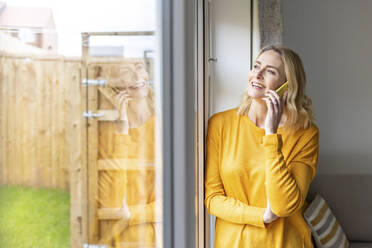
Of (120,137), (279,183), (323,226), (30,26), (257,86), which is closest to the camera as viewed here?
(30,26)

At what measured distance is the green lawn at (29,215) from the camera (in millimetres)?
414

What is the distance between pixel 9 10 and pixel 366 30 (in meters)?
2.63

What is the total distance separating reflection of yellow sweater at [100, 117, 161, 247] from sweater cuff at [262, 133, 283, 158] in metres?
0.69

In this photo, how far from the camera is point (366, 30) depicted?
2.58 m

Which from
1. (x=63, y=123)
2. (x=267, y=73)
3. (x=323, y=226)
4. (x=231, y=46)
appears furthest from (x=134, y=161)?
(x=323, y=226)

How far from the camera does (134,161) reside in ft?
1.93

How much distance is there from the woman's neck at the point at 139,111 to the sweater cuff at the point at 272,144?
752 mm

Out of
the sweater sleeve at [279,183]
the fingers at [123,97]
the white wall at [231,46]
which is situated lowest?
the sweater sleeve at [279,183]

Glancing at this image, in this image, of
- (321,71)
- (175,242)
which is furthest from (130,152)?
(321,71)

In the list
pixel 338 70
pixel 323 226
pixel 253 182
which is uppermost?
pixel 338 70

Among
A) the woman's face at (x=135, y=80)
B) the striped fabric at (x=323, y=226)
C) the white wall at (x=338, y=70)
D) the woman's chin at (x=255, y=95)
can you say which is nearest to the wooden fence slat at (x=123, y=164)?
the woman's face at (x=135, y=80)

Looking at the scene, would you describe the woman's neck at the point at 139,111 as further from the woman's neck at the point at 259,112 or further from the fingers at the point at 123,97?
the woman's neck at the point at 259,112

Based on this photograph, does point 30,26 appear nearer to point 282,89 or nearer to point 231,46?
point 282,89

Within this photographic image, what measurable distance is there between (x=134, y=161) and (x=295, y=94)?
0.98m
